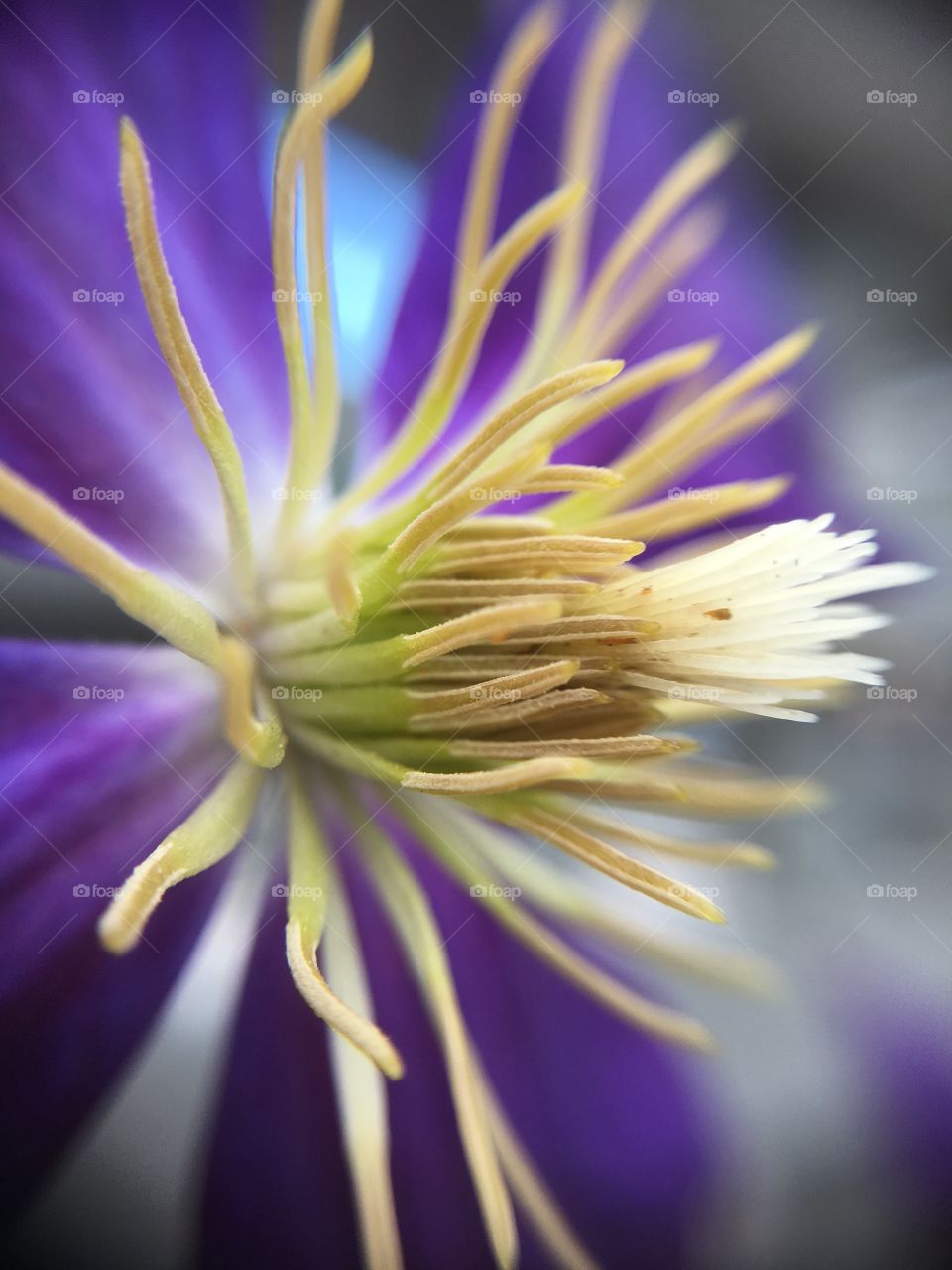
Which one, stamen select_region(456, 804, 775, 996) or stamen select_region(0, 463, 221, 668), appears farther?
stamen select_region(456, 804, 775, 996)

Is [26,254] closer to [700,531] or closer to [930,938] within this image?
[700,531]

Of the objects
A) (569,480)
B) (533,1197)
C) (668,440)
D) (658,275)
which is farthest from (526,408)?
(533,1197)

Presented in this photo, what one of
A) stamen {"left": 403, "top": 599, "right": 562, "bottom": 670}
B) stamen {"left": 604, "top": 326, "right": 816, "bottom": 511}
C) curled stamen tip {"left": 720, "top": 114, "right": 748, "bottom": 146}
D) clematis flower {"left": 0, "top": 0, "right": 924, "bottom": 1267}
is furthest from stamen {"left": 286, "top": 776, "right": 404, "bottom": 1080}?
curled stamen tip {"left": 720, "top": 114, "right": 748, "bottom": 146}

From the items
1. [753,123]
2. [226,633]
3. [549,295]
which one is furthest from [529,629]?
[753,123]

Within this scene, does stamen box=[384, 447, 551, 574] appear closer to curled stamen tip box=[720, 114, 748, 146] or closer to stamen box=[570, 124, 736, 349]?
stamen box=[570, 124, 736, 349]

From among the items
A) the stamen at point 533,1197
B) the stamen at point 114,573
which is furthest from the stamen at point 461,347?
the stamen at point 533,1197

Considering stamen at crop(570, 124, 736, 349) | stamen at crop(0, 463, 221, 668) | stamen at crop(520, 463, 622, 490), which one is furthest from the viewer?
stamen at crop(570, 124, 736, 349)

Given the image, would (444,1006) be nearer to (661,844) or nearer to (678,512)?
(661,844)
